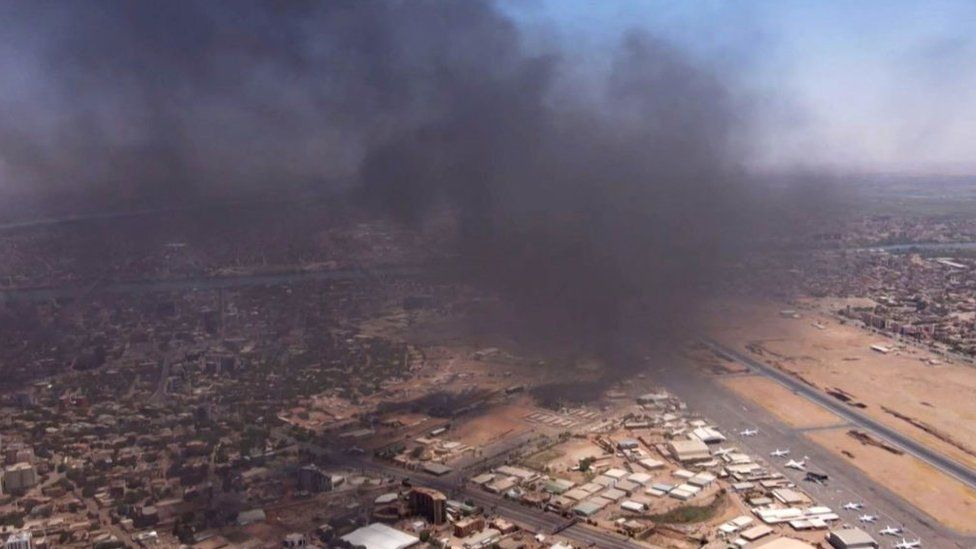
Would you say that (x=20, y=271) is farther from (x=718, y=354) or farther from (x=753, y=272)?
(x=753, y=272)

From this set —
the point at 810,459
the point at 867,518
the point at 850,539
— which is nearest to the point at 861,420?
the point at 810,459

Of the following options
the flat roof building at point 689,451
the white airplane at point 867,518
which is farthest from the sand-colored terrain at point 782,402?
the white airplane at point 867,518

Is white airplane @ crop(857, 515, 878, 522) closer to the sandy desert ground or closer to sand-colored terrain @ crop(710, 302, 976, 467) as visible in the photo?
the sandy desert ground

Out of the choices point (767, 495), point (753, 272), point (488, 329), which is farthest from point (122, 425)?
point (753, 272)

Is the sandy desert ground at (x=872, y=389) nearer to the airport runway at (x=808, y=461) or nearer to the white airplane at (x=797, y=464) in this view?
the airport runway at (x=808, y=461)

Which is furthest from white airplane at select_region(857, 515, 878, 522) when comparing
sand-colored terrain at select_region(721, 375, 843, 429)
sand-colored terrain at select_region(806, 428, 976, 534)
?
sand-colored terrain at select_region(721, 375, 843, 429)

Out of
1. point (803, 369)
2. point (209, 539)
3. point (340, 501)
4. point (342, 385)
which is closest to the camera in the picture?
point (209, 539)

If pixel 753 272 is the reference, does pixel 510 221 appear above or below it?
above
